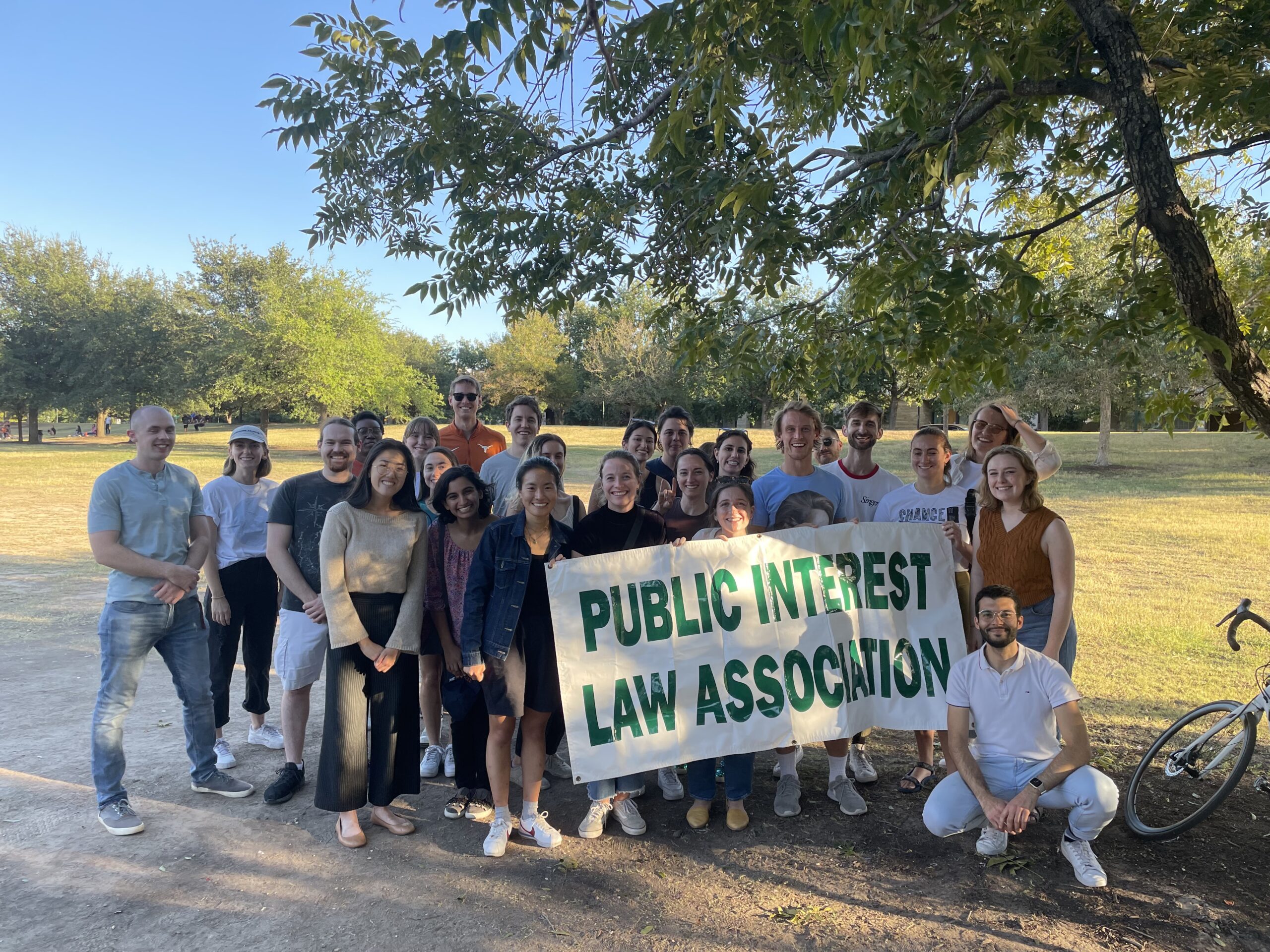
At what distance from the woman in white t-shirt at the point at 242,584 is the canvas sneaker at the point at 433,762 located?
3.72ft

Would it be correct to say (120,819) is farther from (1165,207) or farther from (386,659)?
(1165,207)

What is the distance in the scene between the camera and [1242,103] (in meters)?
4.05

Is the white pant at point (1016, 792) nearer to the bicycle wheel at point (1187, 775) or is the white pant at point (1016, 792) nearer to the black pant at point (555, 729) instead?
the bicycle wheel at point (1187, 775)

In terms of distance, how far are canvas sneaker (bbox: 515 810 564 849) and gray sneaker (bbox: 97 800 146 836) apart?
2074 mm

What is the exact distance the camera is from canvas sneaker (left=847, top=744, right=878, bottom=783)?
16.0ft

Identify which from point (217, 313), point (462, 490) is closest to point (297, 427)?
point (217, 313)

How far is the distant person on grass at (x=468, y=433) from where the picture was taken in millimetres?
6719

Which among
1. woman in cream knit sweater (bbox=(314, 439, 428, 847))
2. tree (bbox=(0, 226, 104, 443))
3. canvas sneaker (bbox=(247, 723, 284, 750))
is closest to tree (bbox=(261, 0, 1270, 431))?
woman in cream knit sweater (bbox=(314, 439, 428, 847))

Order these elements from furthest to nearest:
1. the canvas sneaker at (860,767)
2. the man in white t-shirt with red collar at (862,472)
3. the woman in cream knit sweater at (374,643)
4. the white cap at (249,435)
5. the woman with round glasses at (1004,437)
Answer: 1. the white cap at (249,435)
2. the man in white t-shirt with red collar at (862,472)
3. the canvas sneaker at (860,767)
4. the woman with round glasses at (1004,437)
5. the woman in cream knit sweater at (374,643)

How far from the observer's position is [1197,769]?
4277 millimetres

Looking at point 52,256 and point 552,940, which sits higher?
point 52,256

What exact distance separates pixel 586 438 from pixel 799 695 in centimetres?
4085

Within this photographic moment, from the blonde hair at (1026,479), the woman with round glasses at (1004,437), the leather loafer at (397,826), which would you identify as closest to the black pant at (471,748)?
the leather loafer at (397,826)

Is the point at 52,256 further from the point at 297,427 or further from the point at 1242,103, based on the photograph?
the point at 1242,103
